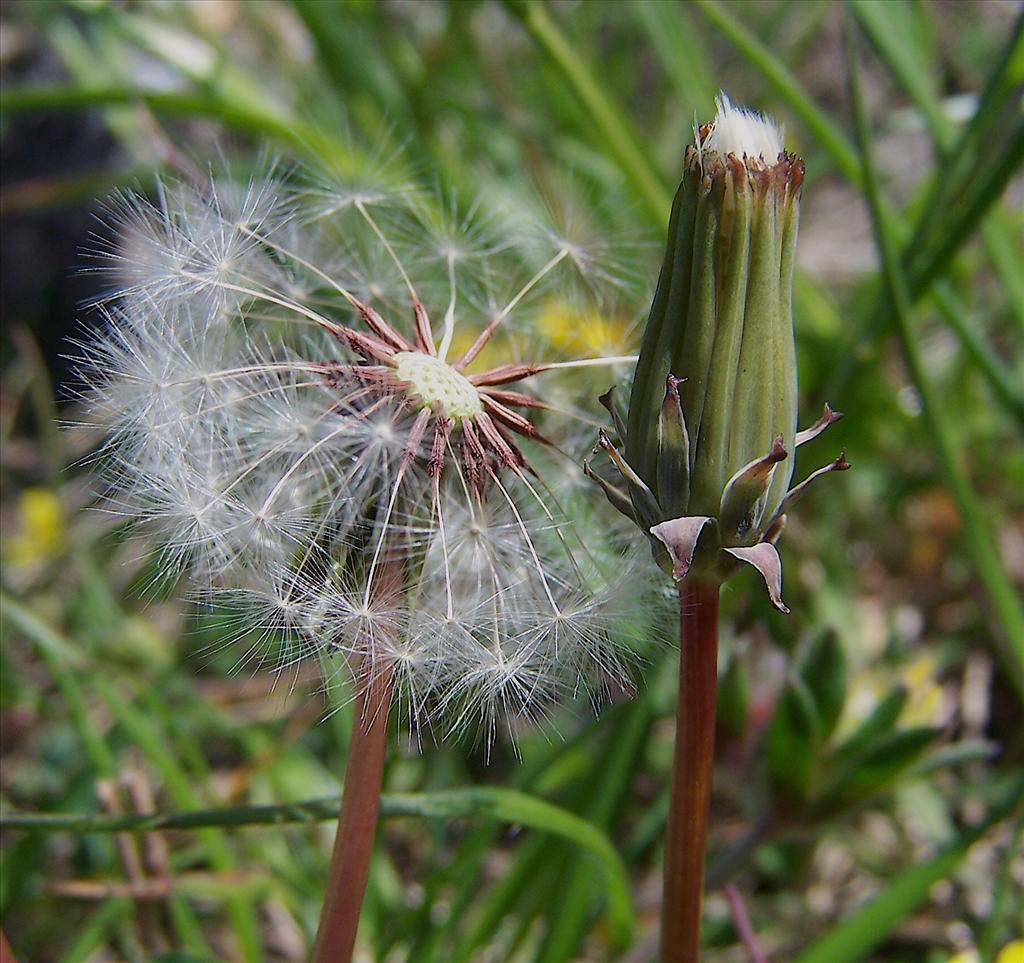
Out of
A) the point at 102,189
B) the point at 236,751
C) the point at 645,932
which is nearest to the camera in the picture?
the point at 645,932

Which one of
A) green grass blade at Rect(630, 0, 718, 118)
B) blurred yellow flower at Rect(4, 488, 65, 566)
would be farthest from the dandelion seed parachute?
blurred yellow flower at Rect(4, 488, 65, 566)

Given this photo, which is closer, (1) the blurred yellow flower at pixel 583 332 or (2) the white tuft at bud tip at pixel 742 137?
(2) the white tuft at bud tip at pixel 742 137

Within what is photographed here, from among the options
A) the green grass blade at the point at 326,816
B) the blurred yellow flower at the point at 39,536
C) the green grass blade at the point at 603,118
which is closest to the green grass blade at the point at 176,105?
the green grass blade at the point at 603,118

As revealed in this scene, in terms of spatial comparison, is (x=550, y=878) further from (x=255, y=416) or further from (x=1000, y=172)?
(x=1000, y=172)

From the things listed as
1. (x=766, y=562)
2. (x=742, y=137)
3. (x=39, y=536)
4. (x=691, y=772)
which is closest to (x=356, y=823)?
(x=691, y=772)

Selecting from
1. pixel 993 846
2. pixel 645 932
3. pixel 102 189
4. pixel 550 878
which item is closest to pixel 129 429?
pixel 550 878

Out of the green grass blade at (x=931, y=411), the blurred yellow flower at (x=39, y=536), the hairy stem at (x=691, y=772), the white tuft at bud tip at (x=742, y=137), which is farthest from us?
the blurred yellow flower at (x=39, y=536)

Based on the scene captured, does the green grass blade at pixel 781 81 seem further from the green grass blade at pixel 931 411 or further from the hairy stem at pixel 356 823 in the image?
the hairy stem at pixel 356 823
